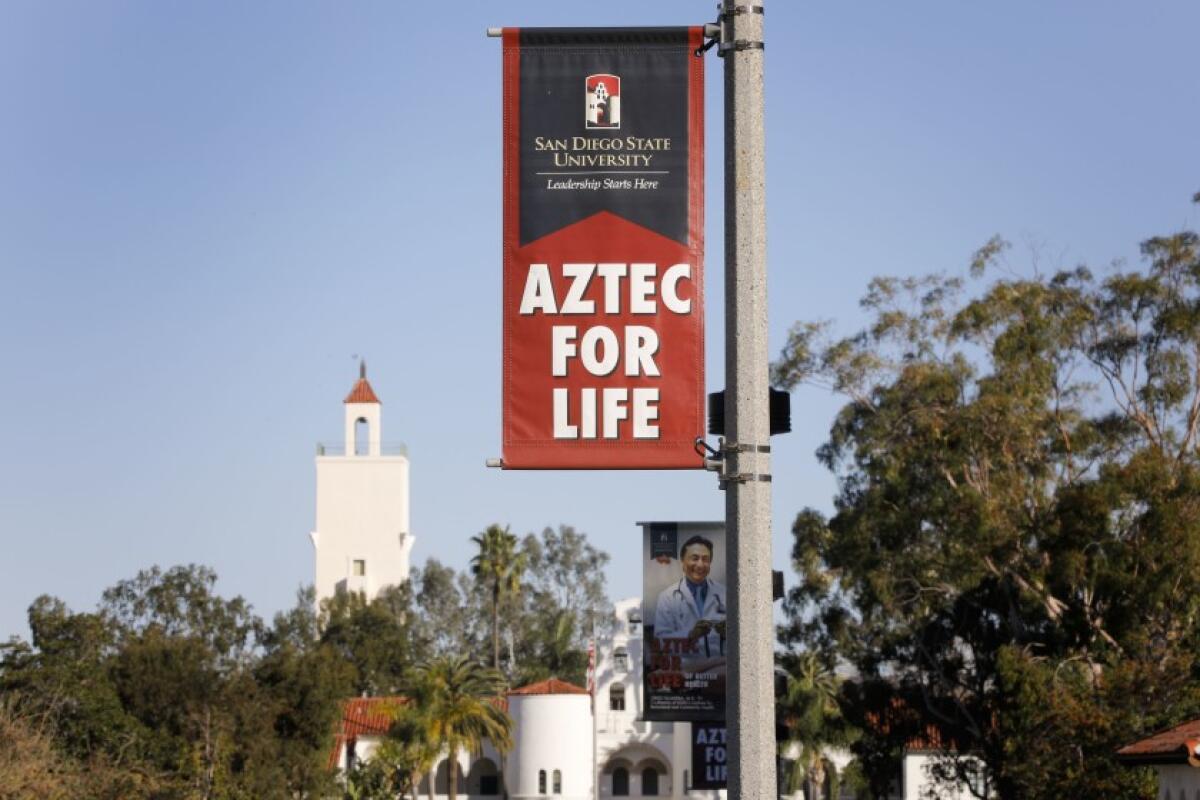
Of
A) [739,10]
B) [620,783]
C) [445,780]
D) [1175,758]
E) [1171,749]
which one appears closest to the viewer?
[739,10]

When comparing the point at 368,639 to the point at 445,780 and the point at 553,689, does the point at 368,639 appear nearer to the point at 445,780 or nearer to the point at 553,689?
the point at 445,780

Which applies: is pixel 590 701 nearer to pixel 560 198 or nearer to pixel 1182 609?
pixel 1182 609

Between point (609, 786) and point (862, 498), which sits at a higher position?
point (862, 498)

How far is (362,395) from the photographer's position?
12406 centimetres

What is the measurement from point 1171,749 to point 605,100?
2269 centimetres

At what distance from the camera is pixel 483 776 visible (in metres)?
101

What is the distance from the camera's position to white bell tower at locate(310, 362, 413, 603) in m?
120

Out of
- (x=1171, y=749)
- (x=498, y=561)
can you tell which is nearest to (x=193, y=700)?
(x=498, y=561)

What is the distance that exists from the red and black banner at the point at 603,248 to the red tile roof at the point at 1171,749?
20.9m

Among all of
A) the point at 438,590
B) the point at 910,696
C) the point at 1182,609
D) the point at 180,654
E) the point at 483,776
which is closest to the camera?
the point at 1182,609

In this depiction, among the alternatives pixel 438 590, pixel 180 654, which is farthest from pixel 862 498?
pixel 438 590

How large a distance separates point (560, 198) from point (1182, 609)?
1817 inches

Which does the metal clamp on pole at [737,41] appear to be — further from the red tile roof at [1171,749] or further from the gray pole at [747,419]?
the red tile roof at [1171,749]

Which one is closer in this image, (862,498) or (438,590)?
(862,498)
